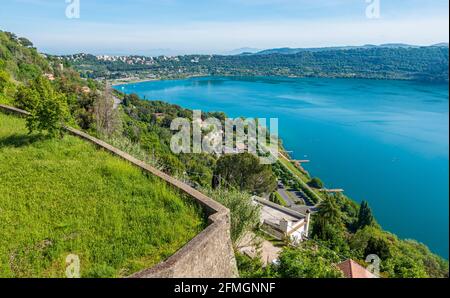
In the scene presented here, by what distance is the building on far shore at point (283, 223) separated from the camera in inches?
457

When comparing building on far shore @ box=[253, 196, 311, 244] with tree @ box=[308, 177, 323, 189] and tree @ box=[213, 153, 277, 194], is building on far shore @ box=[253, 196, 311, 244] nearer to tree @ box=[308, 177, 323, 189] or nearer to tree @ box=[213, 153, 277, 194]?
tree @ box=[213, 153, 277, 194]

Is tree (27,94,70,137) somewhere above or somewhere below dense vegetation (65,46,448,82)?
below

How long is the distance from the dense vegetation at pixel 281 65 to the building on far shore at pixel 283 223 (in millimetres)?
48412

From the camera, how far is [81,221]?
15.1 ft

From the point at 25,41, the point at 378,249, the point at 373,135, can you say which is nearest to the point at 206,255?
the point at 378,249

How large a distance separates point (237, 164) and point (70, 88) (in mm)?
10826

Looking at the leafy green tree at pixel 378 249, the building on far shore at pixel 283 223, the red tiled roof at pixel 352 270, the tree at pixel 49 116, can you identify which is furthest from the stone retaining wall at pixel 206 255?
the leafy green tree at pixel 378 249

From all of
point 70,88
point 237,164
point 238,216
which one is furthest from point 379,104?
point 238,216

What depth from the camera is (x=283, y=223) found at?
12.1 meters

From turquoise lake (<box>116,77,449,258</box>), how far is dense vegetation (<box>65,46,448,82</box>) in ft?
15.6

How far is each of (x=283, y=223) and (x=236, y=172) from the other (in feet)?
17.1

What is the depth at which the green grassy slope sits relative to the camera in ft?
12.7

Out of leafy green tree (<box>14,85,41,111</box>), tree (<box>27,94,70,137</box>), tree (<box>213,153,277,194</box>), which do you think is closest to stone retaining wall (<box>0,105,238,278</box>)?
tree (<box>27,94,70,137</box>)
